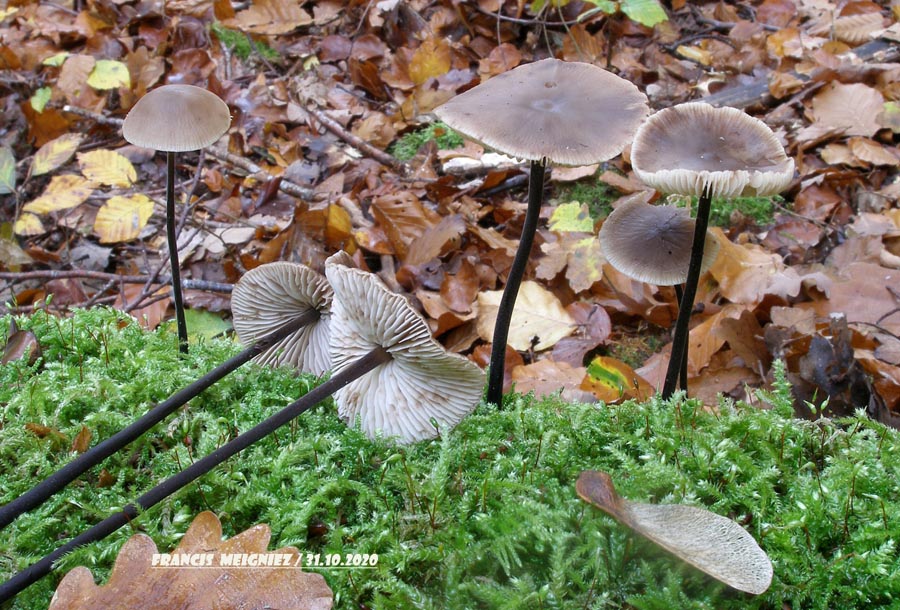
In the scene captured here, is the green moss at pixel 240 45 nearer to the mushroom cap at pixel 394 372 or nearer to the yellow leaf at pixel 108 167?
the yellow leaf at pixel 108 167

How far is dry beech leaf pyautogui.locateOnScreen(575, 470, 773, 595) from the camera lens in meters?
1.06

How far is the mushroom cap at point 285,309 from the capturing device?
1.86 meters

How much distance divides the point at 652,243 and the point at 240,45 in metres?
4.32

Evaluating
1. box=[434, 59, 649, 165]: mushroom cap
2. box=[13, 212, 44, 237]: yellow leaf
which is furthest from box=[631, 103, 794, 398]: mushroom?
box=[13, 212, 44, 237]: yellow leaf

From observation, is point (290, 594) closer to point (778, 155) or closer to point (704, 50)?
point (778, 155)

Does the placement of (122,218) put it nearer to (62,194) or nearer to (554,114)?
(62,194)

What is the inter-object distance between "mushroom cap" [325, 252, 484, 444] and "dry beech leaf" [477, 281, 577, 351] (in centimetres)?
111

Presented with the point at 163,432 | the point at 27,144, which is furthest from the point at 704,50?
the point at 27,144

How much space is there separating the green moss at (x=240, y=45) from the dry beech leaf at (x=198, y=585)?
4785mm

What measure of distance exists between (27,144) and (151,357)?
3.76m

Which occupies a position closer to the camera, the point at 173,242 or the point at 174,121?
the point at 174,121

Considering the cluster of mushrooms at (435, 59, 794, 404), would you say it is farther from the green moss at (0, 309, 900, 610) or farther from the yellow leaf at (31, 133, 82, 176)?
the yellow leaf at (31, 133, 82, 176)

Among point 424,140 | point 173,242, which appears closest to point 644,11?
point 424,140

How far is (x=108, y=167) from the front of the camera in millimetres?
4004
